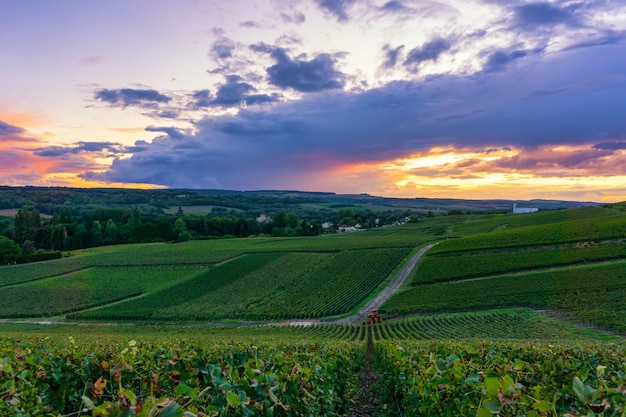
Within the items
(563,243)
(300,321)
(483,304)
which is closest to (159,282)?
(300,321)

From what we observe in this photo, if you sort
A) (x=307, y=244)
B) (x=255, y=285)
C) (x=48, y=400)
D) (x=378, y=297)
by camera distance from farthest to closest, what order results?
(x=307, y=244) < (x=255, y=285) < (x=378, y=297) < (x=48, y=400)

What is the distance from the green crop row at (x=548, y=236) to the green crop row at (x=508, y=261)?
8.70 feet

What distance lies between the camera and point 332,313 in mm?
45469

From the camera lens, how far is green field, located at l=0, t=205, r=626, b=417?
5.16m

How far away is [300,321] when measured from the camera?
4397 cm

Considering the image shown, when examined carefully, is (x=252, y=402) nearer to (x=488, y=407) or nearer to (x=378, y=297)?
(x=488, y=407)

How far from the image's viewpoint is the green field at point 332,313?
516cm

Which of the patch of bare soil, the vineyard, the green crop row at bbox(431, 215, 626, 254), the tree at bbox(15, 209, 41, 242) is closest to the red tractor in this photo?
the patch of bare soil

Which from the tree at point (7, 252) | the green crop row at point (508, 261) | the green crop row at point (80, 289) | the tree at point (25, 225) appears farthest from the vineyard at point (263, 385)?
the tree at point (25, 225)

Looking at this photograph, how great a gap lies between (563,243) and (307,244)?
Answer: 2004 inches

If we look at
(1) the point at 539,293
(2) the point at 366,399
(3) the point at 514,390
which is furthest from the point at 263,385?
(1) the point at 539,293

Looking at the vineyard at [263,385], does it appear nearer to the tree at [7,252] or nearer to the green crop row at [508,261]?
the green crop row at [508,261]

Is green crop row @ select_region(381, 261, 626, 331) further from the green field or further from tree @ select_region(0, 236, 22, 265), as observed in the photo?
tree @ select_region(0, 236, 22, 265)

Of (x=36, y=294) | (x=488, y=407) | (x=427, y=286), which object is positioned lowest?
(x=36, y=294)
